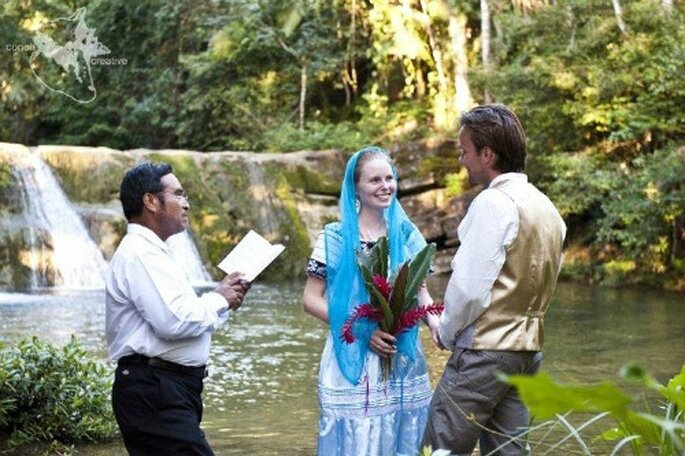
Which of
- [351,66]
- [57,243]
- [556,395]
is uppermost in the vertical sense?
[351,66]

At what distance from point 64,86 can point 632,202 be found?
1858cm

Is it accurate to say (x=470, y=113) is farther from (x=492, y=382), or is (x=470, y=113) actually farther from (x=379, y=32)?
(x=379, y=32)

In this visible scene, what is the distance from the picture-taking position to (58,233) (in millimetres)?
18391

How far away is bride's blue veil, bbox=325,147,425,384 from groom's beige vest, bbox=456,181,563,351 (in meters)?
0.56

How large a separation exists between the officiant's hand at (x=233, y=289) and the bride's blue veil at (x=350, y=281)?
416 millimetres

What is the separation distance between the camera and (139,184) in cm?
388

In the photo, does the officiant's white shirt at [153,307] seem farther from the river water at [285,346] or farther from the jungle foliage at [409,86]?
the jungle foliage at [409,86]

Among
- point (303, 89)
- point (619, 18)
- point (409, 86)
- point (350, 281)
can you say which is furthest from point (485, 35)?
point (350, 281)

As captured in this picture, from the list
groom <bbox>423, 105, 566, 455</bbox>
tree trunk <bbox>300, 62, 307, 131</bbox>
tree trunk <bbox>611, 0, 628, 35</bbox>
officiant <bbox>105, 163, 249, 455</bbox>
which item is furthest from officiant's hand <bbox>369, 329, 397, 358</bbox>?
tree trunk <bbox>300, 62, 307, 131</bbox>

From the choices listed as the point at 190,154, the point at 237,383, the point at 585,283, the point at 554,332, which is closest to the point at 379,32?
the point at 190,154

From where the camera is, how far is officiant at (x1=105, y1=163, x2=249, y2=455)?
3.72 m

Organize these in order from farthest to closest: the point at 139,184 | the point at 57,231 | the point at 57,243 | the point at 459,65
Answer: the point at 459,65, the point at 57,231, the point at 57,243, the point at 139,184

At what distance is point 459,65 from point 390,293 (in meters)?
21.6

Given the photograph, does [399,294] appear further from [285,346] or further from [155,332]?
[285,346]
